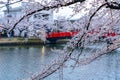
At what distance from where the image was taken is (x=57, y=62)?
6.76 ft

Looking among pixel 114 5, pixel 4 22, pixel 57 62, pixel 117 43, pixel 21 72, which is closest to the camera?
pixel 114 5

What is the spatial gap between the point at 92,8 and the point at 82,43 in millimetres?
246

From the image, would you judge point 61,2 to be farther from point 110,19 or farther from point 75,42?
point 110,19

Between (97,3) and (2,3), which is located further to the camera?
(97,3)

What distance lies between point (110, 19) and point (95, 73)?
8.30 m

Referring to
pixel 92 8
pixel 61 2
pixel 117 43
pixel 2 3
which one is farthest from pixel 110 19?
pixel 2 3

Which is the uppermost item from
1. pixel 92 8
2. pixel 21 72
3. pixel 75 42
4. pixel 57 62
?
pixel 92 8

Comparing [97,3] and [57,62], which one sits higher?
[97,3]

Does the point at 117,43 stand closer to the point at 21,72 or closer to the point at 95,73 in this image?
the point at 95,73

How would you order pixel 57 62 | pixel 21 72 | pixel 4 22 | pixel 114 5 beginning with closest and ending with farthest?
pixel 114 5 → pixel 57 62 → pixel 4 22 → pixel 21 72

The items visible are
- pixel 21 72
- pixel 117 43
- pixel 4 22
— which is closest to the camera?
pixel 117 43

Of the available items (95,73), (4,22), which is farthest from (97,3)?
(95,73)

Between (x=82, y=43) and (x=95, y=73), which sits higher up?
(x=82, y=43)

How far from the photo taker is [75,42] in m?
2.07
